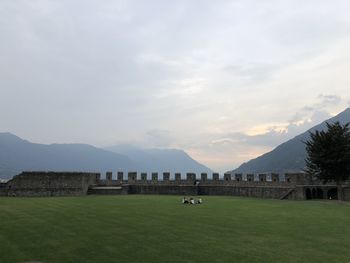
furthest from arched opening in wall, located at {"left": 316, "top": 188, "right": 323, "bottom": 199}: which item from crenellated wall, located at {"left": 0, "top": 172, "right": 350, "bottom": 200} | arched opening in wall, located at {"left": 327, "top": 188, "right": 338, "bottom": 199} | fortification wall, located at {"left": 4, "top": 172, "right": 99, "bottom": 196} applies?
fortification wall, located at {"left": 4, "top": 172, "right": 99, "bottom": 196}

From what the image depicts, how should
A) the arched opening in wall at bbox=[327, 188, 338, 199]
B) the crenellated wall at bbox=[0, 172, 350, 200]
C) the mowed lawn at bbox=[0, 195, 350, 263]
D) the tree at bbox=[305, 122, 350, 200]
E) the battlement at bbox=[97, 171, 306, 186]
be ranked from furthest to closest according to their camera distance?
1. the battlement at bbox=[97, 171, 306, 186]
2. the arched opening in wall at bbox=[327, 188, 338, 199]
3. the crenellated wall at bbox=[0, 172, 350, 200]
4. the tree at bbox=[305, 122, 350, 200]
5. the mowed lawn at bbox=[0, 195, 350, 263]

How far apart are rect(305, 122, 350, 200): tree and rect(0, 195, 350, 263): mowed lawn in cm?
1270

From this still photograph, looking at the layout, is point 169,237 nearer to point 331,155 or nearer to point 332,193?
point 331,155

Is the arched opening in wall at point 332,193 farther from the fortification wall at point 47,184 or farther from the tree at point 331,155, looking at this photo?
the fortification wall at point 47,184

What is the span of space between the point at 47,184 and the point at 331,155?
2324 centimetres

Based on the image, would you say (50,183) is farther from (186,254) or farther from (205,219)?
(186,254)

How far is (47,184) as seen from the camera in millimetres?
34375

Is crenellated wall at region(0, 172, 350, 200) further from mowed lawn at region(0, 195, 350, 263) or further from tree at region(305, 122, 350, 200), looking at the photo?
mowed lawn at region(0, 195, 350, 263)

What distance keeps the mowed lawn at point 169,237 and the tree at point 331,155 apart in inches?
500

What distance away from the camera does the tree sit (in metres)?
29.6

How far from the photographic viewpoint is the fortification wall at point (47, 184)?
109ft

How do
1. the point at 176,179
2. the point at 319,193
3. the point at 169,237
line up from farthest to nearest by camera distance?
1. the point at 176,179
2. the point at 319,193
3. the point at 169,237

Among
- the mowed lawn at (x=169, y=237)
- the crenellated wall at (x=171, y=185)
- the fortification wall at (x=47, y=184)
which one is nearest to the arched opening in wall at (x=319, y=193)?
the crenellated wall at (x=171, y=185)

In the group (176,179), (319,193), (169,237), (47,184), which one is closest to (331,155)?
(319,193)
